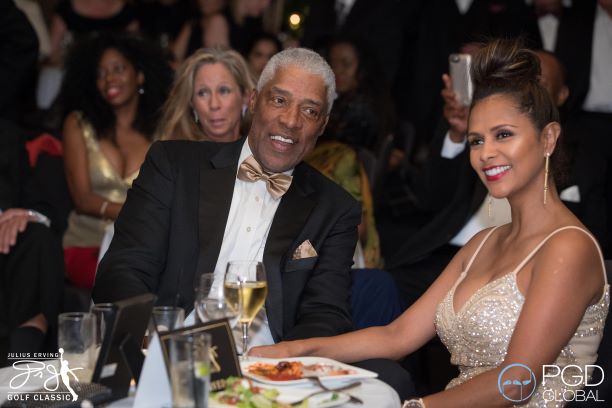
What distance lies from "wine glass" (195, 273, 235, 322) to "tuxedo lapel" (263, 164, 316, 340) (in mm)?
848

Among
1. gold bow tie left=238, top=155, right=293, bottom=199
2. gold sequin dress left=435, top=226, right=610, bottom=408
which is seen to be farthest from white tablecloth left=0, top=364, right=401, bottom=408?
gold bow tie left=238, top=155, right=293, bottom=199

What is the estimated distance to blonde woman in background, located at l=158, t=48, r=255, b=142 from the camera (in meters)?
4.68

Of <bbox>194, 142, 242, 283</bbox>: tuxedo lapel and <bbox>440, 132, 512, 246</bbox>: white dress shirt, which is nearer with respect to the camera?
<bbox>194, 142, 242, 283</bbox>: tuxedo lapel

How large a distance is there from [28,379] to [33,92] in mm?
5274

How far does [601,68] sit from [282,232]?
345 cm

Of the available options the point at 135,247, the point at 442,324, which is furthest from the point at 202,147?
the point at 442,324

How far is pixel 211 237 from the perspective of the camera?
3.23m

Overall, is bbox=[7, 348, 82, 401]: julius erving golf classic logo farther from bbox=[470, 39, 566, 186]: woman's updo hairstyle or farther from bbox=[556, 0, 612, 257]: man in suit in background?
bbox=[556, 0, 612, 257]: man in suit in background

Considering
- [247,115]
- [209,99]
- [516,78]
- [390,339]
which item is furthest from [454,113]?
[390,339]

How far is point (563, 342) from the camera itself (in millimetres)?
2557

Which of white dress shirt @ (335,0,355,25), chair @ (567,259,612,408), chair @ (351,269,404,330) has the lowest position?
chair @ (567,259,612,408)

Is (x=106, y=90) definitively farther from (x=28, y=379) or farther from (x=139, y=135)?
(x=28, y=379)

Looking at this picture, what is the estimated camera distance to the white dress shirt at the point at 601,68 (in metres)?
5.93

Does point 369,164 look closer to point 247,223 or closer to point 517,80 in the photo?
point 247,223
